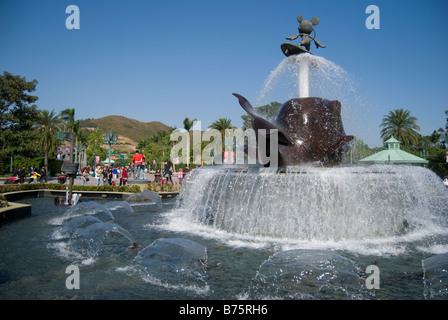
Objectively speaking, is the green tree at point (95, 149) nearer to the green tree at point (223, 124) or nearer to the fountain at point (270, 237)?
the green tree at point (223, 124)

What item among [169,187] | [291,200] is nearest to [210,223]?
[291,200]

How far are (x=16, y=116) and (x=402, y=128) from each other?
180 ft

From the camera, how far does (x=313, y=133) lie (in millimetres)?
8969

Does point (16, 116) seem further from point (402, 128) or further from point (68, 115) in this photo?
point (402, 128)

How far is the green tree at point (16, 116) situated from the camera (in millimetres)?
32469

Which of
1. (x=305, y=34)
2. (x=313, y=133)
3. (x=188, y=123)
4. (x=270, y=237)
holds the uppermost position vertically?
(x=188, y=123)

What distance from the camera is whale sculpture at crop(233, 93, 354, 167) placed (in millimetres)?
8816

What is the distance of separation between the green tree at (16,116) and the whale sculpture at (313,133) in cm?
3237

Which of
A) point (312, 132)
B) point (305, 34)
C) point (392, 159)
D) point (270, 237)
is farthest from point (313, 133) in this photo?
point (392, 159)

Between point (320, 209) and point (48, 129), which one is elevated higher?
point (48, 129)

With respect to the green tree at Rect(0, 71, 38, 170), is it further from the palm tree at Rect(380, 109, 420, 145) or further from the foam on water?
the palm tree at Rect(380, 109, 420, 145)
